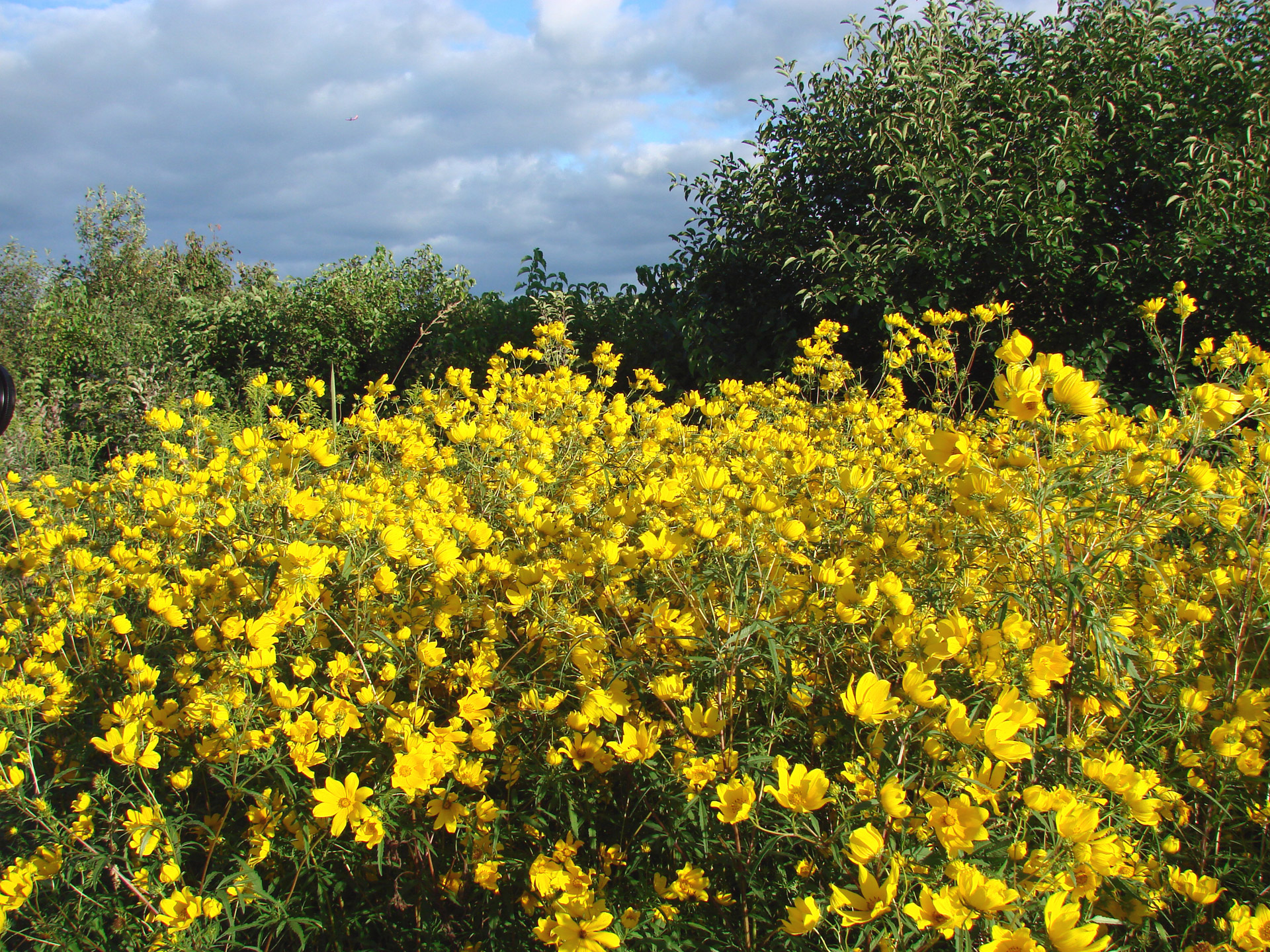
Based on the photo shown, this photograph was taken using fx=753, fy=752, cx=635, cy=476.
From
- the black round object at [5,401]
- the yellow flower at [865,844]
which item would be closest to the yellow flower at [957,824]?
the yellow flower at [865,844]

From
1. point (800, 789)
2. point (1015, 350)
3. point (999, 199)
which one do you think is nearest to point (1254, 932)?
point (800, 789)

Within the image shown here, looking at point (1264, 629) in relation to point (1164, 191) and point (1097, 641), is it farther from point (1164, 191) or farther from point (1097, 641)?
point (1164, 191)

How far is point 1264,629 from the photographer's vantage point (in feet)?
5.38

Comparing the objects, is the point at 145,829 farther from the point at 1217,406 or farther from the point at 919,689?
the point at 1217,406

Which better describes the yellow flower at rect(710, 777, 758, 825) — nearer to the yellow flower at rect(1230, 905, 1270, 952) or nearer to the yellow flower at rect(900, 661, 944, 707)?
the yellow flower at rect(900, 661, 944, 707)

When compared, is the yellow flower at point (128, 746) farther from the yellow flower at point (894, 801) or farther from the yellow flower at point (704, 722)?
the yellow flower at point (894, 801)

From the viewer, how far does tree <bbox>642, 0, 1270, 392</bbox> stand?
186 inches

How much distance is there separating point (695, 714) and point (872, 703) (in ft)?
1.12

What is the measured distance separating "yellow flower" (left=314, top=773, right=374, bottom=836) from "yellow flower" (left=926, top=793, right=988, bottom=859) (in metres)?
0.98

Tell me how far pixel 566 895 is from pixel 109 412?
8.78m

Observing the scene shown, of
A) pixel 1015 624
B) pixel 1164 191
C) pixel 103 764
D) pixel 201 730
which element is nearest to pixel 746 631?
pixel 1015 624

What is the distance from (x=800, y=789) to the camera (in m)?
1.17

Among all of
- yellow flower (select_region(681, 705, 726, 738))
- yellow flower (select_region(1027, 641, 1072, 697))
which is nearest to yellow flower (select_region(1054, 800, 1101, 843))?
yellow flower (select_region(1027, 641, 1072, 697))

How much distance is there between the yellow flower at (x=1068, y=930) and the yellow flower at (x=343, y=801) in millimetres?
1107
